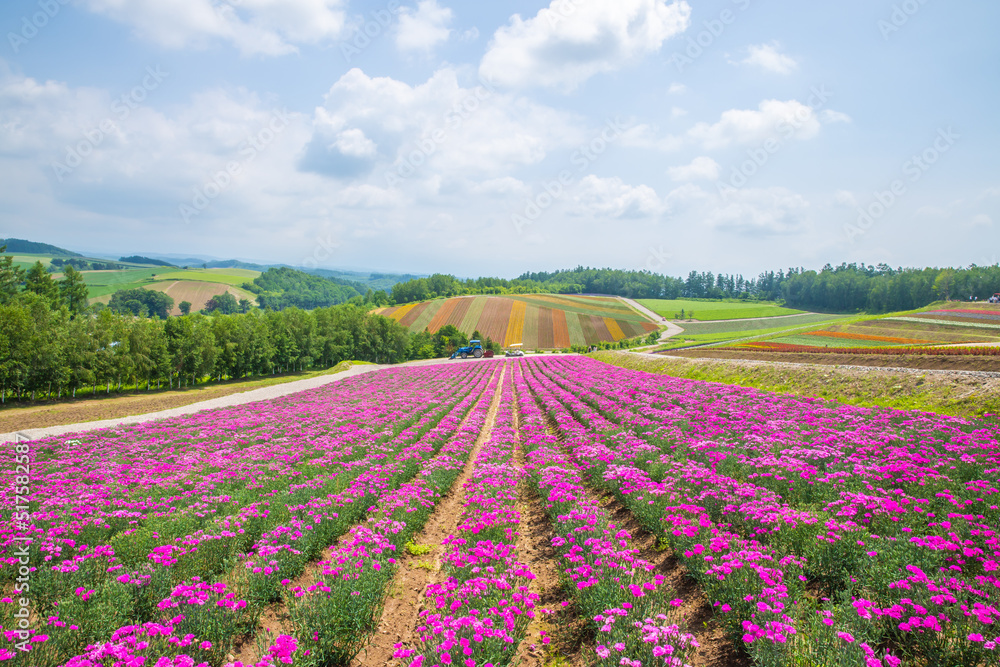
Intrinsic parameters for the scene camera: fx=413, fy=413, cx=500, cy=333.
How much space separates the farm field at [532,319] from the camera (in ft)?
313

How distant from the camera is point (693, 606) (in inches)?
225

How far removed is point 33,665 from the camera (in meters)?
4.10

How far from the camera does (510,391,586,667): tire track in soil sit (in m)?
5.12

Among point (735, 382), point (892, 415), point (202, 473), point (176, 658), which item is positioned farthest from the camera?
point (735, 382)

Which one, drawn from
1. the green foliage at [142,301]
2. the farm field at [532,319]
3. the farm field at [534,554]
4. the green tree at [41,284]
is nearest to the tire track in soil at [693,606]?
A: the farm field at [534,554]

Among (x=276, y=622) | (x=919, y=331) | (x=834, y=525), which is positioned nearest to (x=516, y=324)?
(x=919, y=331)

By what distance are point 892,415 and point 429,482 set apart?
49.6 feet

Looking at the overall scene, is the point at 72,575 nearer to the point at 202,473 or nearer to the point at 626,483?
the point at 202,473

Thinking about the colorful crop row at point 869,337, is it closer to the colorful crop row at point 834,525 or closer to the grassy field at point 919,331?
the grassy field at point 919,331

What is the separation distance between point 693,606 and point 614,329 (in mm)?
94704

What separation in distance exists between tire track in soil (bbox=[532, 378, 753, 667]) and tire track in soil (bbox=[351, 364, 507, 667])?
353cm

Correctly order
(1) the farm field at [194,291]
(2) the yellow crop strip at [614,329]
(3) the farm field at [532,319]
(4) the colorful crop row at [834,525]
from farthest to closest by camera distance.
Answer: (1) the farm field at [194,291]
(3) the farm field at [532,319]
(2) the yellow crop strip at [614,329]
(4) the colorful crop row at [834,525]

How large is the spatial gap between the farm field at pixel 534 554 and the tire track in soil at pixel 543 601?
0.14 ft

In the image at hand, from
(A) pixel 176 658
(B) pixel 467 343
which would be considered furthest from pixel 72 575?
(B) pixel 467 343
